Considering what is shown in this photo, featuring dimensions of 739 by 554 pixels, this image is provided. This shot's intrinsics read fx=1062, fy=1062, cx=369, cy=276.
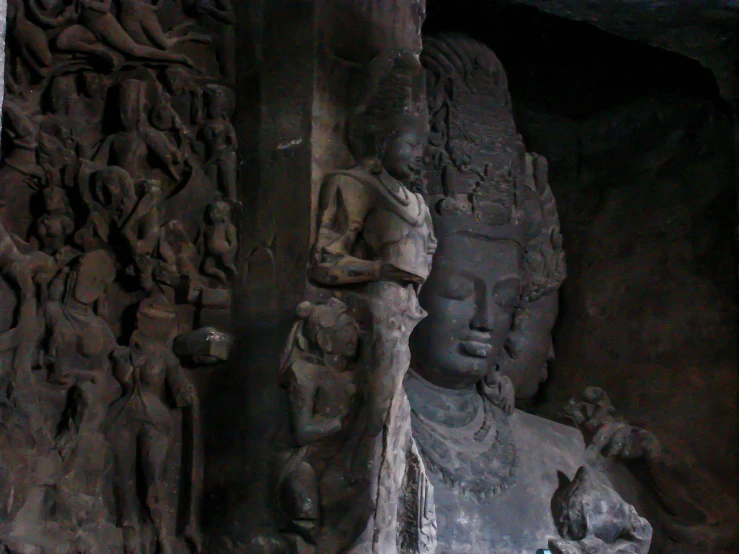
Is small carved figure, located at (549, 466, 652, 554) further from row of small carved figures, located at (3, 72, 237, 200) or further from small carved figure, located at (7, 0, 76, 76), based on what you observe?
small carved figure, located at (7, 0, 76, 76)

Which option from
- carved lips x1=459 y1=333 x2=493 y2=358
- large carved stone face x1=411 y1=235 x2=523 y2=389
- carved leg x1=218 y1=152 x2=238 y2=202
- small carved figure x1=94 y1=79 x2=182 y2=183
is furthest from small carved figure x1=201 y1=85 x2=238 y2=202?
carved lips x1=459 y1=333 x2=493 y2=358

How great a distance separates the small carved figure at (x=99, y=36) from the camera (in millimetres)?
3329

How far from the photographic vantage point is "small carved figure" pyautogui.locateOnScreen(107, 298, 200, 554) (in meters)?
3.27

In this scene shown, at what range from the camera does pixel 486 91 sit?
4.80m

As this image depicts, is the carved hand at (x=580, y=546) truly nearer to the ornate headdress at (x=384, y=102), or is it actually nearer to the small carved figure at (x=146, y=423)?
the small carved figure at (x=146, y=423)

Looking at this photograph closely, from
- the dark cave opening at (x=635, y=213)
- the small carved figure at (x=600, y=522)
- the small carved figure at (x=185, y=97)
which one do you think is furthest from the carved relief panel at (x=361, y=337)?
the dark cave opening at (x=635, y=213)

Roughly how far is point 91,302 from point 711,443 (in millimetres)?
2971

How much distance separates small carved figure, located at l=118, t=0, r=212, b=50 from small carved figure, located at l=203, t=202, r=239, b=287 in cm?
56

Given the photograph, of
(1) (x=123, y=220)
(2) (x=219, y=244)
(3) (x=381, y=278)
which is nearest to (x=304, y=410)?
(3) (x=381, y=278)

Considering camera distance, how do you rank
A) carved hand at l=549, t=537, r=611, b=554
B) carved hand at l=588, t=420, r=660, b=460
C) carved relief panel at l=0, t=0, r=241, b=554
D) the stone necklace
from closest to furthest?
carved relief panel at l=0, t=0, r=241, b=554, carved hand at l=549, t=537, r=611, b=554, the stone necklace, carved hand at l=588, t=420, r=660, b=460

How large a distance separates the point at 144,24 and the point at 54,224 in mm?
715

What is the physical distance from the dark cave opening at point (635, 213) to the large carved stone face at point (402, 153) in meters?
1.45

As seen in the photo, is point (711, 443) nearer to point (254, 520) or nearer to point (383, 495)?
point (383, 495)

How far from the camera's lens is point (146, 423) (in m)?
3.30
